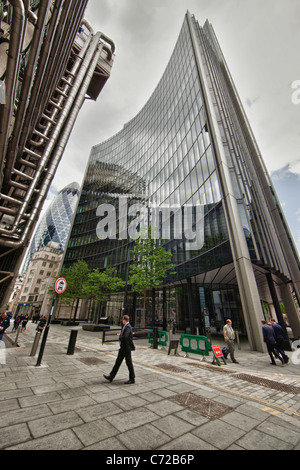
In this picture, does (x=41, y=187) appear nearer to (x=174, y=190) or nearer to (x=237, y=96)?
(x=174, y=190)

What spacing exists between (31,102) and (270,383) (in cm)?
1748

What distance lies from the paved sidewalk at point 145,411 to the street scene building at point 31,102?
392 inches

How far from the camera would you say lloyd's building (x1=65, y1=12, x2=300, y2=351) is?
47.3ft

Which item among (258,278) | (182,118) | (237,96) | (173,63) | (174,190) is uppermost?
(173,63)

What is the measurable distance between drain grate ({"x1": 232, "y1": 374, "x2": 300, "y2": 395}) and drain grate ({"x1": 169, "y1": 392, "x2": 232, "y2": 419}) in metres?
2.50

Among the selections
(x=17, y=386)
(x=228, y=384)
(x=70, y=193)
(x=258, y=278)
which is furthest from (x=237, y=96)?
(x=70, y=193)

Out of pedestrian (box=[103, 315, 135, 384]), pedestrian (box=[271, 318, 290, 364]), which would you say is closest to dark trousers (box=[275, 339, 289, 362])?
pedestrian (box=[271, 318, 290, 364])

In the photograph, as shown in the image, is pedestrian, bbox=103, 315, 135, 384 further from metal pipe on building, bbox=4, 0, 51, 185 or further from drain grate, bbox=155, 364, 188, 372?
Answer: metal pipe on building, bbox=4, 0, 51, 185

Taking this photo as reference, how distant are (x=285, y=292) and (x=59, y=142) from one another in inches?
1139

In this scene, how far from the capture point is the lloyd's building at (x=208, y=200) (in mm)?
14422

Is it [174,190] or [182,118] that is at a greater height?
[182,118]

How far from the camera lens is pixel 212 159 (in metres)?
16.7

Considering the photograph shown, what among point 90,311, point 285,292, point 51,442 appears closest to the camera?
point 51,442

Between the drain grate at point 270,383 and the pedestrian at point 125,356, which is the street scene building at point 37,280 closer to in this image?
the pedestrian at point 125,356
